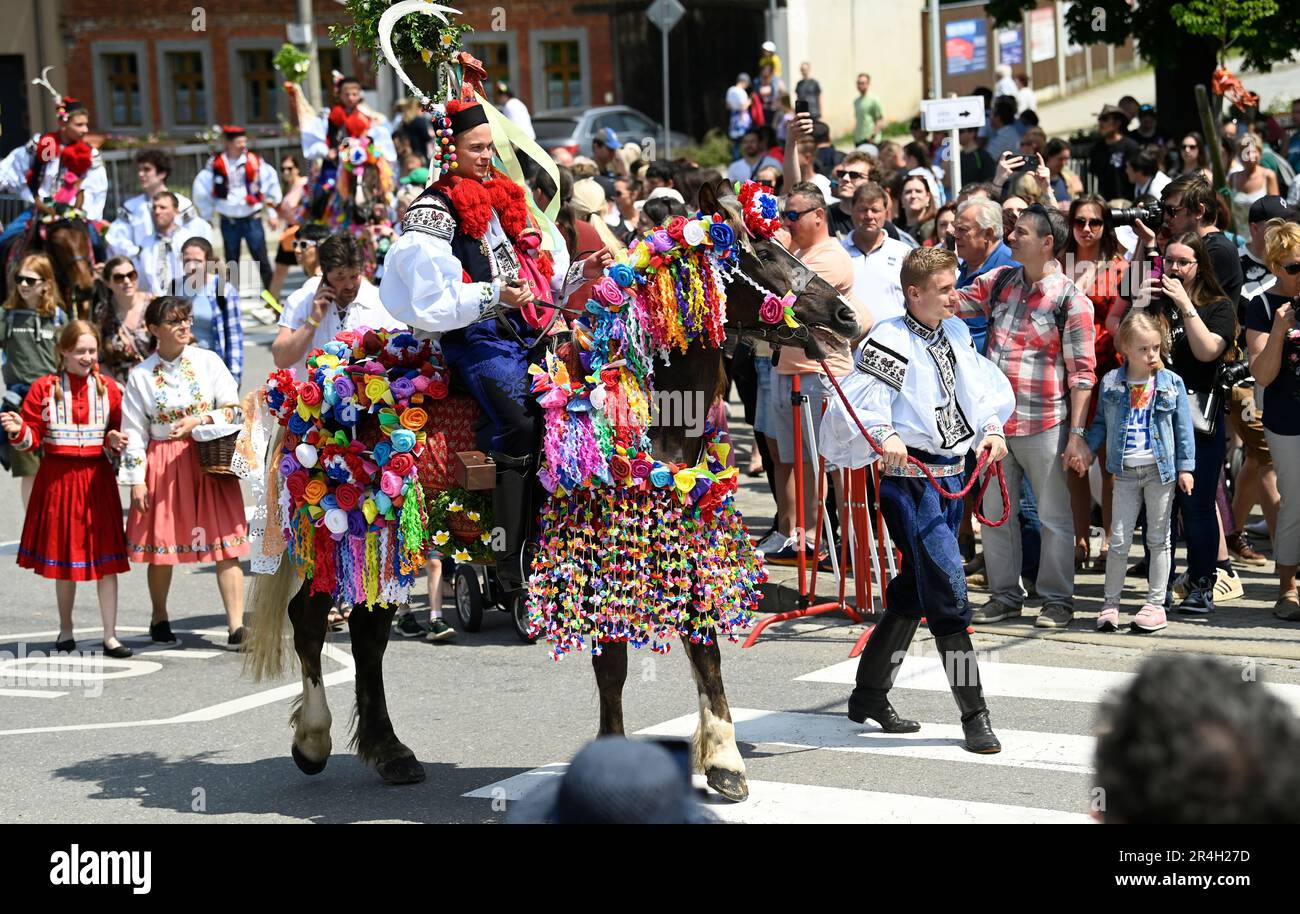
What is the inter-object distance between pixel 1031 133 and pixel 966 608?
33.7 ft

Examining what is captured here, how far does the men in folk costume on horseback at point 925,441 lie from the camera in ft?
23.8

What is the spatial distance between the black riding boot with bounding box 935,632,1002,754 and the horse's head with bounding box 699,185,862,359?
4.58 feet

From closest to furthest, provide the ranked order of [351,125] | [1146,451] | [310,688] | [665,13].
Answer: [310,688] < [1146,451] < [351,125] < [665,13]

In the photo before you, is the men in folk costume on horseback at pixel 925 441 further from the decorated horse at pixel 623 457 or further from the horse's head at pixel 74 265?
the horse's head at pixel 74 265

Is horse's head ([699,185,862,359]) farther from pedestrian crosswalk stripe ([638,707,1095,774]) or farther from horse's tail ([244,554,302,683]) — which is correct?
horse's tail ([244,554,302,683])

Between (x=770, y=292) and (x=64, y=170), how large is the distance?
12.9 metres

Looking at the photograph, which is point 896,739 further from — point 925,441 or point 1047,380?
point 1047,380

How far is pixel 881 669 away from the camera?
748 centimetres

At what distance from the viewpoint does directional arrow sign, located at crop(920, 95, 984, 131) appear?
12656 mm

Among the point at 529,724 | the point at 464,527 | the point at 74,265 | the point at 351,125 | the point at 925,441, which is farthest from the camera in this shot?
the point at 351,125

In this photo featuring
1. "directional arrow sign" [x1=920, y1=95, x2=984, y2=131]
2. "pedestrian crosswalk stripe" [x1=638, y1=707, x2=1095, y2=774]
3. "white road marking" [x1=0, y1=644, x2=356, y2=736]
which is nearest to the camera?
"pedestrian crosswalk stripe" [x1=638, y1=707, x2=1095, y2=774]

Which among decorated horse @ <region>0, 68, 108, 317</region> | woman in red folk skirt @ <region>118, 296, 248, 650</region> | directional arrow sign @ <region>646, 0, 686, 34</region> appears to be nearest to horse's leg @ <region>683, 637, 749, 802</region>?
woman in red folk skirt @ <region>118, 296, 248, 650</region>

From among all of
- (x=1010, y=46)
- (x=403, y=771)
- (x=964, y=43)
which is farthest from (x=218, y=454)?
(x=1010, y=46)
